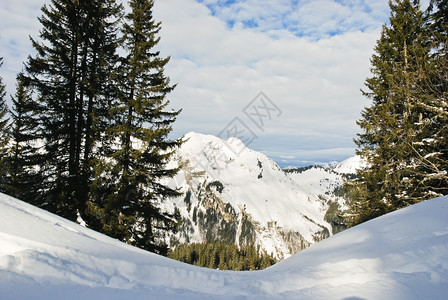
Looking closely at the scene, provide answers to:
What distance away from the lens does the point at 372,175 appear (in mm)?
12625

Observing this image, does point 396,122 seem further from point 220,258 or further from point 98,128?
point 220,258

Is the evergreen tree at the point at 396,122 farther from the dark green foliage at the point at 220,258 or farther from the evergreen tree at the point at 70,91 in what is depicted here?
the dark green foliage at the point at 220,258

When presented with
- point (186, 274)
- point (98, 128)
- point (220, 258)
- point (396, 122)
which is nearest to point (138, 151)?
point (98, 128)

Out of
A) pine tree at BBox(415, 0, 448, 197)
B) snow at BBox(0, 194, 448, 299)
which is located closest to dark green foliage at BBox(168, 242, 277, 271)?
pine tree at BBox(415, 0, 448, 197)

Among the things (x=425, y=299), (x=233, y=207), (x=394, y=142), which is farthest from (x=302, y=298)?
(x=233, y=207)

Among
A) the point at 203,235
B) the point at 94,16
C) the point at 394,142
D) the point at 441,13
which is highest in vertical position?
the point at 441,13

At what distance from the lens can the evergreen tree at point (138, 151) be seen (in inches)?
394

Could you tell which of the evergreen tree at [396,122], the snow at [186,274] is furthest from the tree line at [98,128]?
the evergreen tree at [396,122]

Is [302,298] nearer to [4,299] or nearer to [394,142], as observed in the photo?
[4,299]

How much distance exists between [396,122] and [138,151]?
11319mm

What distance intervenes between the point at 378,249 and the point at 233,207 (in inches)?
7352

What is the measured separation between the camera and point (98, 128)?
10.9 meters

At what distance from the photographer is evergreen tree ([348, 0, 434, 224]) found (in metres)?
10.5

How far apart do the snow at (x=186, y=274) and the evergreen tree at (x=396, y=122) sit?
6839mm
